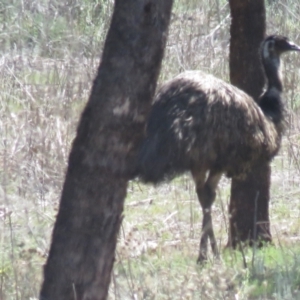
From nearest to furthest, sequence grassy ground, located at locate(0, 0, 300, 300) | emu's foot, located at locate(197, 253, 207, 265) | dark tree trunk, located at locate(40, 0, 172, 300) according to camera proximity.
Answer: dark tree trunk, located at locate(40, 0, 172, 300) → grassy ground, located at locate(0, 0, 300, 300) → emu's foot, located at locate(197, 253, 207, 265)

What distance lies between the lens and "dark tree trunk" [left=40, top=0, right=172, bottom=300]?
4.16 meters

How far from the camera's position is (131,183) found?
31.3ft

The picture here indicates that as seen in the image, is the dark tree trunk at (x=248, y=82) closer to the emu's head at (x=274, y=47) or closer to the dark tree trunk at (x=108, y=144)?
the emu's head at (x=274, y=47)

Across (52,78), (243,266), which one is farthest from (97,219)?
(52,78)

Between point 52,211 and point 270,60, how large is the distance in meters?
2.29

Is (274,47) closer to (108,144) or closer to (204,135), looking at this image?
(204,135)

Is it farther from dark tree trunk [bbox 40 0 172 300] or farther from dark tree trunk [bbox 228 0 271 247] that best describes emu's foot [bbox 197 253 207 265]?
dark tree trunk [bbox 40 0 172 300]

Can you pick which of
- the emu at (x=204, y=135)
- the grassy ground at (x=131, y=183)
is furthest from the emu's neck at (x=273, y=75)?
the grassy ground at (x=131, y=183)

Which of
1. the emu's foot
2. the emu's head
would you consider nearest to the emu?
the emu's foot

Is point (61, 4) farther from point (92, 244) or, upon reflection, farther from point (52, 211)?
point (92, 244)

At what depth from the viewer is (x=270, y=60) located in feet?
26.1

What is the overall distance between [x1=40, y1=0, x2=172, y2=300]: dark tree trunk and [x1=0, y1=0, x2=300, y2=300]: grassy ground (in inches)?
38.3

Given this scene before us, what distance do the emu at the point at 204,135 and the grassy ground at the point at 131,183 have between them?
335 mm

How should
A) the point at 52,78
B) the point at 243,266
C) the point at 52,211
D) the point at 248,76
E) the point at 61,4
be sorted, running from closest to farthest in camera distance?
the point at 243,266 → the point at 248,76 → the point at 52,211 → the point at 52,78 → the point at 61,4
